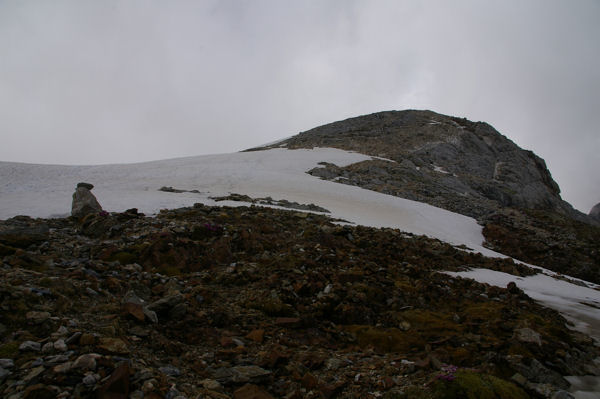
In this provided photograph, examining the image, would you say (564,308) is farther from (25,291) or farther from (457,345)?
(25,291)

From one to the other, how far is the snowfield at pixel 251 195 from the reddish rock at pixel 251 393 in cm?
727

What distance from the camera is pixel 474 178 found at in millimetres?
40562

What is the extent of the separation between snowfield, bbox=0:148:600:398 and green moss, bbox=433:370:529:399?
4645mm

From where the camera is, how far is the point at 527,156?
2184 inches

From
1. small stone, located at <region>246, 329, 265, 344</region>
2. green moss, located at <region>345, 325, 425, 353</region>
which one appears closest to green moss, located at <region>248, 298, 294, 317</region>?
small stone, located at <region>246, 329, 265, 344</region>

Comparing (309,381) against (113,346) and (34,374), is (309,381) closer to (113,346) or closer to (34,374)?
(113,346)

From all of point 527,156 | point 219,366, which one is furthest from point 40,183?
point 527,156

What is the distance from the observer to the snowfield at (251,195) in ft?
38.9

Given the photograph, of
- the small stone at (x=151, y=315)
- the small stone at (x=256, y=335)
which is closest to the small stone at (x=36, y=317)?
the small stone at (x=151, y=315)

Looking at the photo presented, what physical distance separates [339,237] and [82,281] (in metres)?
8.23

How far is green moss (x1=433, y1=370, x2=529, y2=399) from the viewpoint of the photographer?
12.4 feet

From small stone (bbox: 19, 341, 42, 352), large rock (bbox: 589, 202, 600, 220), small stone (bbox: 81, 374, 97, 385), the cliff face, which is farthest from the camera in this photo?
large rock (bbox: 589, 202, 600, 220)

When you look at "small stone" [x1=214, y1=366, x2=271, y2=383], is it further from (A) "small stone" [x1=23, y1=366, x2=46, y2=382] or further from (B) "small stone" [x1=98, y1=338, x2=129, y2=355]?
(A) "small stone" [x1=23, y1=366, x2=46, y2=382]

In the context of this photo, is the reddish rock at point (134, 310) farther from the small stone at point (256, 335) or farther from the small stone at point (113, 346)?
the small stone at point (256, 335)
